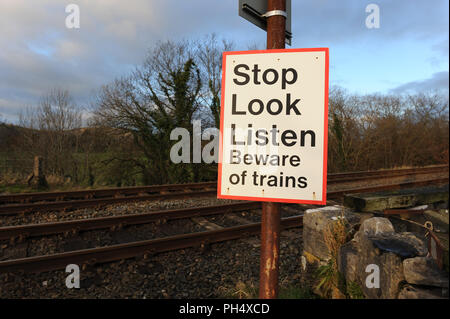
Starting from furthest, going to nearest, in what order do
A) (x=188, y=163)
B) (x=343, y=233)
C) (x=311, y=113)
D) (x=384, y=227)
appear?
(x=188, y=163)
(x=343, y=233)
(x=384, y=227)
(x=311, y=113)

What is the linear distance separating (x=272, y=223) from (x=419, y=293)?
120 centimetres

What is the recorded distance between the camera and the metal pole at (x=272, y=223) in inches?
83.6

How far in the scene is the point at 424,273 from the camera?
2.15 m

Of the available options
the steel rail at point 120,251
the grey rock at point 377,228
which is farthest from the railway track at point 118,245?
the grey rock at point 377,228

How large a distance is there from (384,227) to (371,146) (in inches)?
750

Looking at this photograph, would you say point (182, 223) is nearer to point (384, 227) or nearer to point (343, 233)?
point (343, 233)

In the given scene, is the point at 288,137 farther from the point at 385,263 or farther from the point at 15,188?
the point at 15,188

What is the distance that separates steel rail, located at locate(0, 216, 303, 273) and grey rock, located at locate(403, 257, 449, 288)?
133 inches

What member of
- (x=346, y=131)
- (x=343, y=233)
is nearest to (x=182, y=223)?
(x=343, y=233)

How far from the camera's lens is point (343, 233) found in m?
3.24

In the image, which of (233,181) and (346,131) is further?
(346,131)

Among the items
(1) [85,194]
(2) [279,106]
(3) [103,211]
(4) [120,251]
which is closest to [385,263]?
(2) [279,106]

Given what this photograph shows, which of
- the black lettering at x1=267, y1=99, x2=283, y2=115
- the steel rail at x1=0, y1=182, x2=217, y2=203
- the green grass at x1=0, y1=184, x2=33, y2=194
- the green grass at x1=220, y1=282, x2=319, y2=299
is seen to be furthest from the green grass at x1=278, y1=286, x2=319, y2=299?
the green grass at x1=0, y1=184, x2=33, y2=194

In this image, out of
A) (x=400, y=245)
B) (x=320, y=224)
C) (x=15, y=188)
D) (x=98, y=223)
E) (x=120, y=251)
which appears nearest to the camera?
(x=400, y=245)
